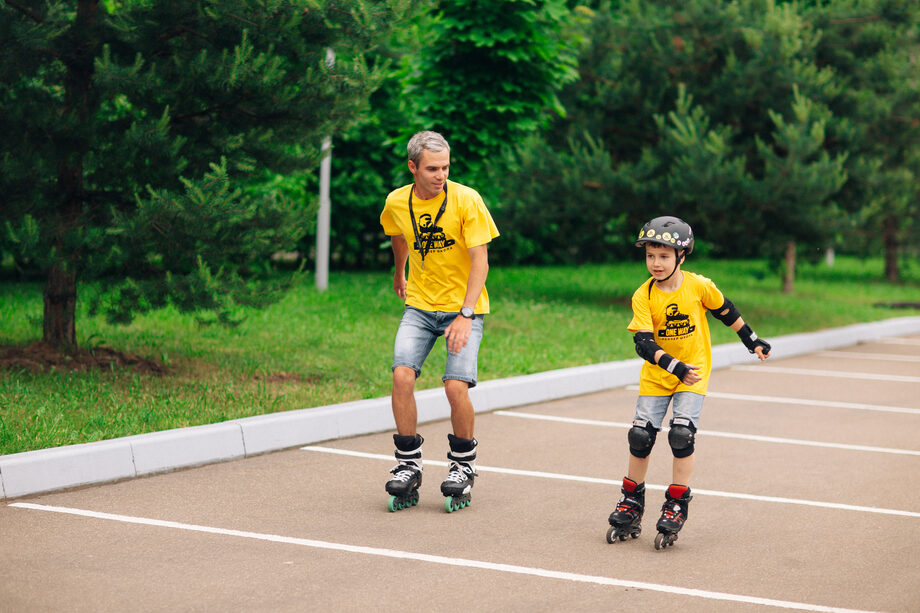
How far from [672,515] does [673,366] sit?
2.38 ft

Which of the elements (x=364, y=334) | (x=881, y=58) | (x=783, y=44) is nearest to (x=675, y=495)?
(x=364, y=334)

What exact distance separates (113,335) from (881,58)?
11.7 m

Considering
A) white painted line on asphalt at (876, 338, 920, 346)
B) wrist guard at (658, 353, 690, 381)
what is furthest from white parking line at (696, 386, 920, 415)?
white painted line on asphalt at (876, 338, 920, 346)

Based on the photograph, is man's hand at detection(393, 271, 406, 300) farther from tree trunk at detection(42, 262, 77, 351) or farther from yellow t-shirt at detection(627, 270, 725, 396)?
tree trunk at detection(42, 262, 77, 351)

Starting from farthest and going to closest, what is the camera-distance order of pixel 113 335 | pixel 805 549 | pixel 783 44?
1. pixel 783 44
2. pixel 113 335
3. pixel 805 549

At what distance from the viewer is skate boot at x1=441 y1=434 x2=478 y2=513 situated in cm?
576

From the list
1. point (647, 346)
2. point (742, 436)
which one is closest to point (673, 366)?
point (647, 346)

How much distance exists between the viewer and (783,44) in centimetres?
1498

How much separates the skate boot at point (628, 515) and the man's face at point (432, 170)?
1.79 m

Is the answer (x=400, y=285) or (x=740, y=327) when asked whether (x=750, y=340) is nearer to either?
(x=740, y=327)

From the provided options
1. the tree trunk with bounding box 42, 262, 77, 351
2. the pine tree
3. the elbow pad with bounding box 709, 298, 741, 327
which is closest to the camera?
the elbow pad with bounding box 709, 298, 741, 327

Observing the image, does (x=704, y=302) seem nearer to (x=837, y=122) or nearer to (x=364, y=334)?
(x=364, y=334)

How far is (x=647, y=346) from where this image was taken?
16.8ft

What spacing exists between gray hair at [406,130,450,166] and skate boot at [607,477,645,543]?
6.35ft
